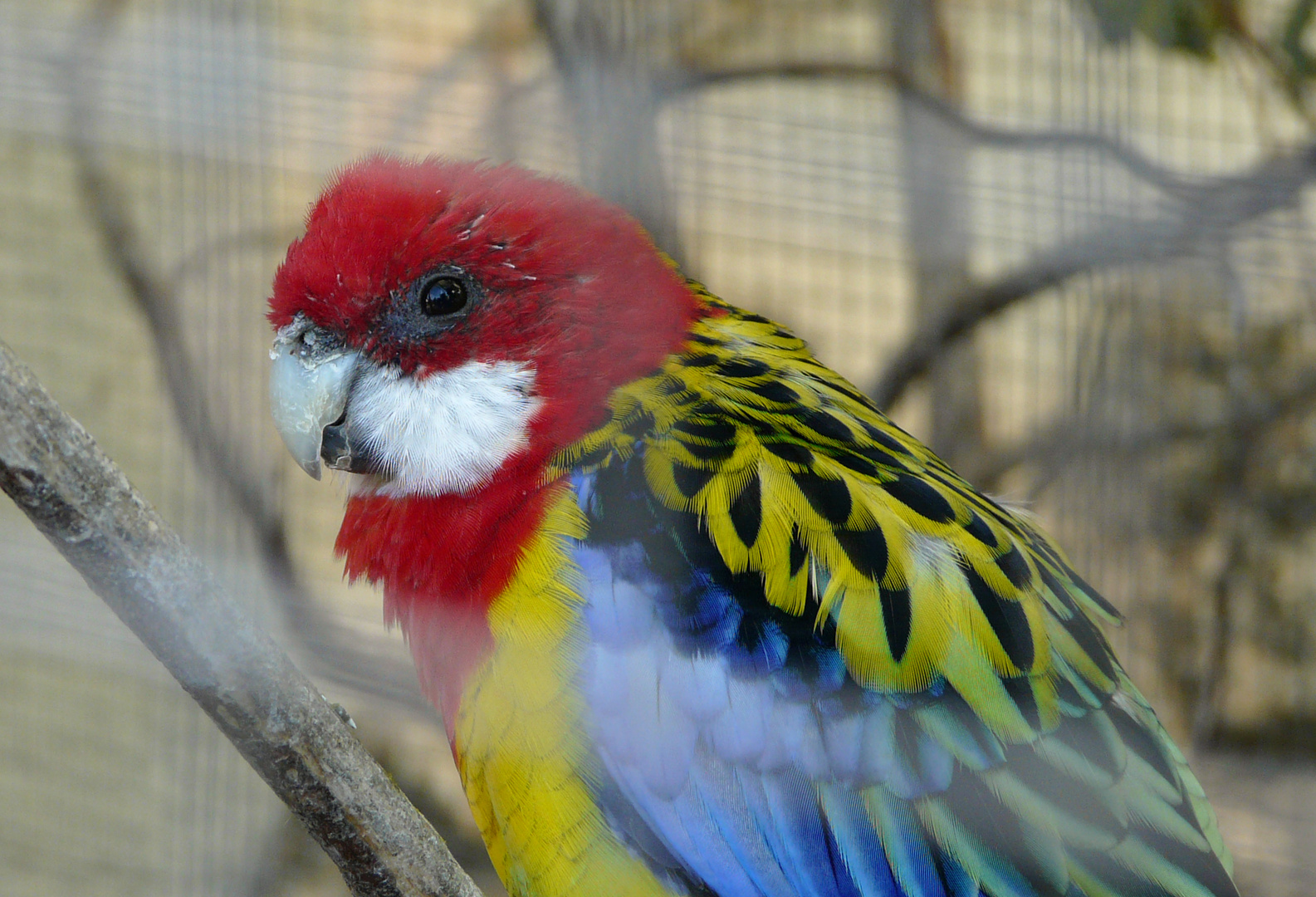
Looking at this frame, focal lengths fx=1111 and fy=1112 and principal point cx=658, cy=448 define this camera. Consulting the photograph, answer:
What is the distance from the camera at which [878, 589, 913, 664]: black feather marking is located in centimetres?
88

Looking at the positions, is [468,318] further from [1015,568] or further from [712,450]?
[1015,568]

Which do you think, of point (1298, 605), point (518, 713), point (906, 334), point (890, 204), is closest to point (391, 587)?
point (518, 713)

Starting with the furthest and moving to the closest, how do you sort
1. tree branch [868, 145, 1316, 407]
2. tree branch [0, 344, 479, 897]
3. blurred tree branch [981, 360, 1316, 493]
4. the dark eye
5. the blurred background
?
blurred tree branch [981, 360, 1316, 493], the blurred background, tree branch [868, 145, 1316, 407], the dark eye, tree branch [0, 344, 479, 897]

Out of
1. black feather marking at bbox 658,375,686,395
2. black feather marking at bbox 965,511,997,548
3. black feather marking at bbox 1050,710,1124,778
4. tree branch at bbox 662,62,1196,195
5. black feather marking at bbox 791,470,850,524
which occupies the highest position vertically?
tree branch at bbox 662,62,1196,195

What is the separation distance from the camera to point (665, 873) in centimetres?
89

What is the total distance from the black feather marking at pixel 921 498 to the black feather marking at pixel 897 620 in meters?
0.09

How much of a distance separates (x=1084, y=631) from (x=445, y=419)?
0.59 m

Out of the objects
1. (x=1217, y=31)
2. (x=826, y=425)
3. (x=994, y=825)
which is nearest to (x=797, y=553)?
(x=826, y=425)

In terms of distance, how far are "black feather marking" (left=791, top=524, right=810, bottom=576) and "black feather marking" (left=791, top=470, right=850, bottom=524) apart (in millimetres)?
31

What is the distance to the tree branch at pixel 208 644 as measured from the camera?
63cm

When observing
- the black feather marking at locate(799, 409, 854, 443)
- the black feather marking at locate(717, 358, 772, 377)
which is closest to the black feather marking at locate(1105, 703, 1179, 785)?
the black feather marking at locate(799, 409, 854, 443)

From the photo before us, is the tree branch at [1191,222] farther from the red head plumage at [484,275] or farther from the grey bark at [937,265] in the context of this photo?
the red head plumage at [484,275]

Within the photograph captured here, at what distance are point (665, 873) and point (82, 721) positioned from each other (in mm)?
2199

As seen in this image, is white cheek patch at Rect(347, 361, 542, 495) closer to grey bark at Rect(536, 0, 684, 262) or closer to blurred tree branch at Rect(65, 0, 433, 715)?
blurred tree branch at Rect(65, 0, 433, 715)
